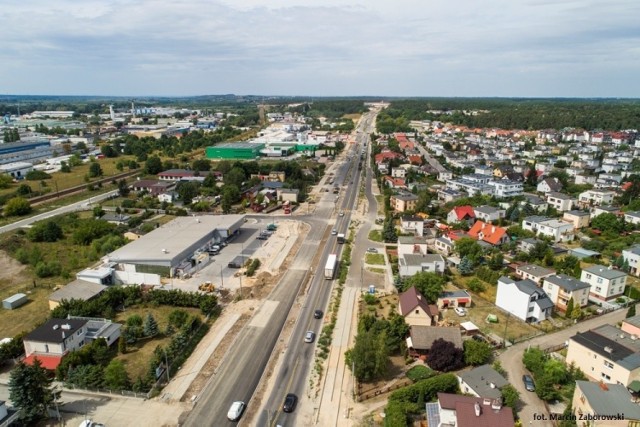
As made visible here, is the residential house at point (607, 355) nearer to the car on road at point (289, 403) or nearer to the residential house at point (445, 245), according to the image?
the car on road at point (289, 403)

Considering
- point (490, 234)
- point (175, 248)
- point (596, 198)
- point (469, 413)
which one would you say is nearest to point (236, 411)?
point (469, 413)

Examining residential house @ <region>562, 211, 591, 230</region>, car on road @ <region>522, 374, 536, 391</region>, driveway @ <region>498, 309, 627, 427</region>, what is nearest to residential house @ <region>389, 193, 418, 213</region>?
residential house @ <region>562, 211, 591, 230</region>

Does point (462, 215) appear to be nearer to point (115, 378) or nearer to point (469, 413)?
point (469, 413)

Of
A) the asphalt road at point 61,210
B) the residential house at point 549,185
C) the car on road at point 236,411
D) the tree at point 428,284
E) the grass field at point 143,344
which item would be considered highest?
the residential house at point 549,185

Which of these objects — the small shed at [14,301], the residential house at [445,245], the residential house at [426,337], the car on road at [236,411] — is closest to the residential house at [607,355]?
the residential house at [426,337]

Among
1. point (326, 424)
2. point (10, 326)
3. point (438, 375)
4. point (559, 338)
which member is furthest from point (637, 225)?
point (10, 326)

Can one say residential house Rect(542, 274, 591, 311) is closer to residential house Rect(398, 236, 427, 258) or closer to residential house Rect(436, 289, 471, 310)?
residential house Rect(436, 289, 471, 310)
